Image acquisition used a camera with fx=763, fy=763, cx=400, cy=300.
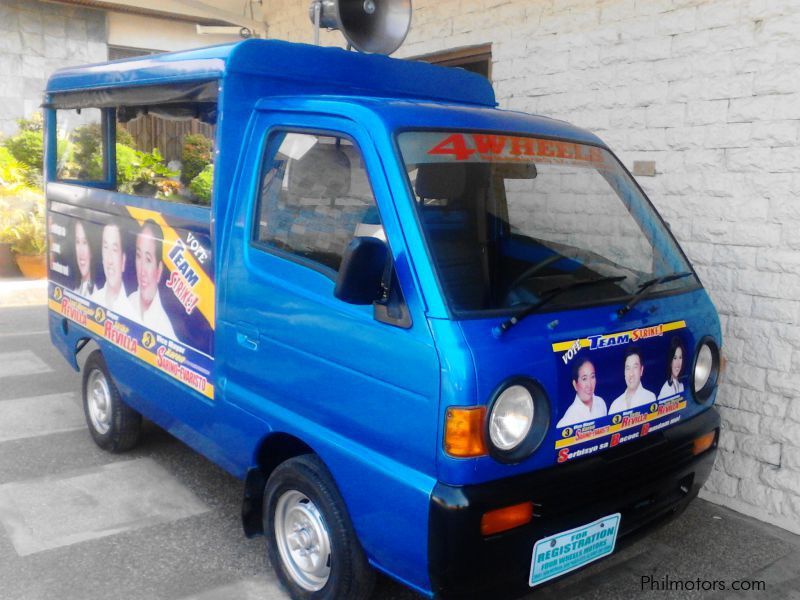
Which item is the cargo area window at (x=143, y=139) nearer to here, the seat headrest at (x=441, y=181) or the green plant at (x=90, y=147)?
the green plant at (x=90, y=147)

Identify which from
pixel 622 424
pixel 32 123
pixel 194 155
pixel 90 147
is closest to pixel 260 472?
pixel 622 424

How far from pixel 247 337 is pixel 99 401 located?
208 centimetres

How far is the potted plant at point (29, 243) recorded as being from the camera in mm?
9648

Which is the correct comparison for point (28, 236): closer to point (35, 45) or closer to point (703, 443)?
point (35, 45)

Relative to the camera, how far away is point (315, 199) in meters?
3.09

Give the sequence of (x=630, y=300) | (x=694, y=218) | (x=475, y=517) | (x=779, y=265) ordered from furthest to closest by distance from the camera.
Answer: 1. (x=694, y=218)
2. (x=779, y=265)
3. (x=630, y=300)
4. (x=475, y=517)

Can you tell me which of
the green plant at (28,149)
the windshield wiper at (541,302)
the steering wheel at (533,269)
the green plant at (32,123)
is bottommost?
the windshield wiper at (541,302)

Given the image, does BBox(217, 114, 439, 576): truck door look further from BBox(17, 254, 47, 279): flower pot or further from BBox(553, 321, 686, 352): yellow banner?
BBox(17, 254, 47, 279): flower pot

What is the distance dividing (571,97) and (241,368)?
10.2 feet

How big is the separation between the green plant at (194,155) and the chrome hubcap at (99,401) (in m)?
1.52

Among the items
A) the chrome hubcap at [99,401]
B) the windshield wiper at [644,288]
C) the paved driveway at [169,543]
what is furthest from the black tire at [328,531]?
the chrome hubcap at [99,401]

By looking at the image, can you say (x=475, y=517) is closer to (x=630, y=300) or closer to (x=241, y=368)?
(x=630, y=300)

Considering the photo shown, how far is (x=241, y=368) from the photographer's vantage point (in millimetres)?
3287

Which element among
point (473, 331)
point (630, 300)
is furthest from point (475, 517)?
point (630, 300)
